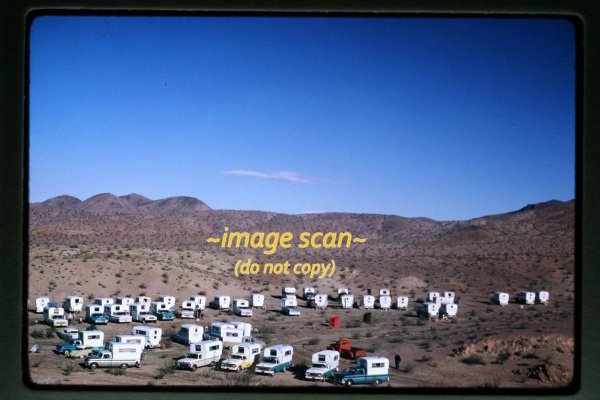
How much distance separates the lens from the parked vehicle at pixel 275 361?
29.8 ft

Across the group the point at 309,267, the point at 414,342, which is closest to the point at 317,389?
the point at 414,342

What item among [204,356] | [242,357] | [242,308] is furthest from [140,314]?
[242,357]

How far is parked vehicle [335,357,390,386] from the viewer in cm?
645

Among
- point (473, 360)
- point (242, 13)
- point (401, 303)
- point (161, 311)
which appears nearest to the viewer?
point (242, 13)

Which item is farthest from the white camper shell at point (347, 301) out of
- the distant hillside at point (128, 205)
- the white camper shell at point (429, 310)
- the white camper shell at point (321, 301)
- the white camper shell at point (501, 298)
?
the distant hillside at point (128, 205)

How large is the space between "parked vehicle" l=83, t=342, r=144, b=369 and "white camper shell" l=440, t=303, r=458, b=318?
355 inches

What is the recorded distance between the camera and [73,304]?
44.5ft

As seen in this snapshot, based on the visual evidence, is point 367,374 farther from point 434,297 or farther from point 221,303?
point 434,297

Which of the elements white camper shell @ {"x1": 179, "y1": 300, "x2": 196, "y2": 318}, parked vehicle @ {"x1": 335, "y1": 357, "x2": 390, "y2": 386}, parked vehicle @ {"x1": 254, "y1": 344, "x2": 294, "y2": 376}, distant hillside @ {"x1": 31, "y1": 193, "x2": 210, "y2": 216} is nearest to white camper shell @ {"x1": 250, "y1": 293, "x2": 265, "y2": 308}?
white camper shell @ {"x1": 179, "y1": 300, "x2": 196, "y2": 318}

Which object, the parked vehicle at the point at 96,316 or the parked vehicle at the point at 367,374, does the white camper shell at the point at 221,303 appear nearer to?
the parked vehicle at the point at 96,316

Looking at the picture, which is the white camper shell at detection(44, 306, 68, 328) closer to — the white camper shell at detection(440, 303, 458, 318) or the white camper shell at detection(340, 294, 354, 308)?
the white camper shell at detection(340, 294, 354, 308)

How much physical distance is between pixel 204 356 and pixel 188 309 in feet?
16.3

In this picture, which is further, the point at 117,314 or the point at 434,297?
the point at 434,297

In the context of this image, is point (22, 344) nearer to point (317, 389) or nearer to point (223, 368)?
point (317, 389)
